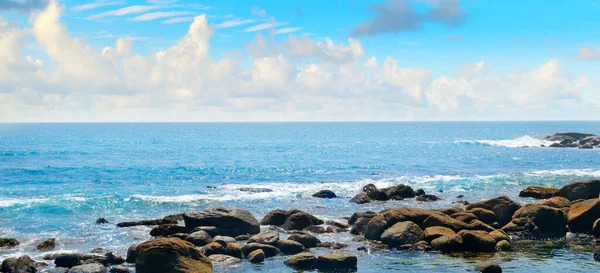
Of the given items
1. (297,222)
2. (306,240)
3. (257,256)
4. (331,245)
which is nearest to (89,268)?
(257,256)

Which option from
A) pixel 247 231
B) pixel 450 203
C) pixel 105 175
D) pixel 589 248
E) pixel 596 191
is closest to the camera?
pixel 589 248

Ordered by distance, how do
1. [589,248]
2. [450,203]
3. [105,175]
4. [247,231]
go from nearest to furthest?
[589,248] < [247,231] < [450,203] < [105,175]

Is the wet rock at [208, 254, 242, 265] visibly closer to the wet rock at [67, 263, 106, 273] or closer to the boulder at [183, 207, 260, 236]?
the wet rock at [67, 263, 106, 273]

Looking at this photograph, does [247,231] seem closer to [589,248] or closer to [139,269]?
[139,269]

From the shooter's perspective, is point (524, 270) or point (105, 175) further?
point (105, 175)

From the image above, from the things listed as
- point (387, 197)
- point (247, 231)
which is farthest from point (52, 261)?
point (387, 197)

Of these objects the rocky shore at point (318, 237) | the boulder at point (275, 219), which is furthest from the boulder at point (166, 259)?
the boulder at point (275, 219)

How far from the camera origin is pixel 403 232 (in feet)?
95.3

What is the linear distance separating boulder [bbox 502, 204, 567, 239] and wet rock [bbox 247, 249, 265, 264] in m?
14.4

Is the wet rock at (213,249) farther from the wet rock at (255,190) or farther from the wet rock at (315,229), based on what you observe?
the wet rock at (255,190)

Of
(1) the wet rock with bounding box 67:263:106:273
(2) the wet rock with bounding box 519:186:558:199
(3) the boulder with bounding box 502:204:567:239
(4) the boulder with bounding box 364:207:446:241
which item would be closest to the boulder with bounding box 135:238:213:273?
(1) the wet rock with bounding box 67:263:106:273

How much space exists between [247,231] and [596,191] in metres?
24.6

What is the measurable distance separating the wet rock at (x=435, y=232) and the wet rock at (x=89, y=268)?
15640 mm

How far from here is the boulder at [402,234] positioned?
28812 mm
